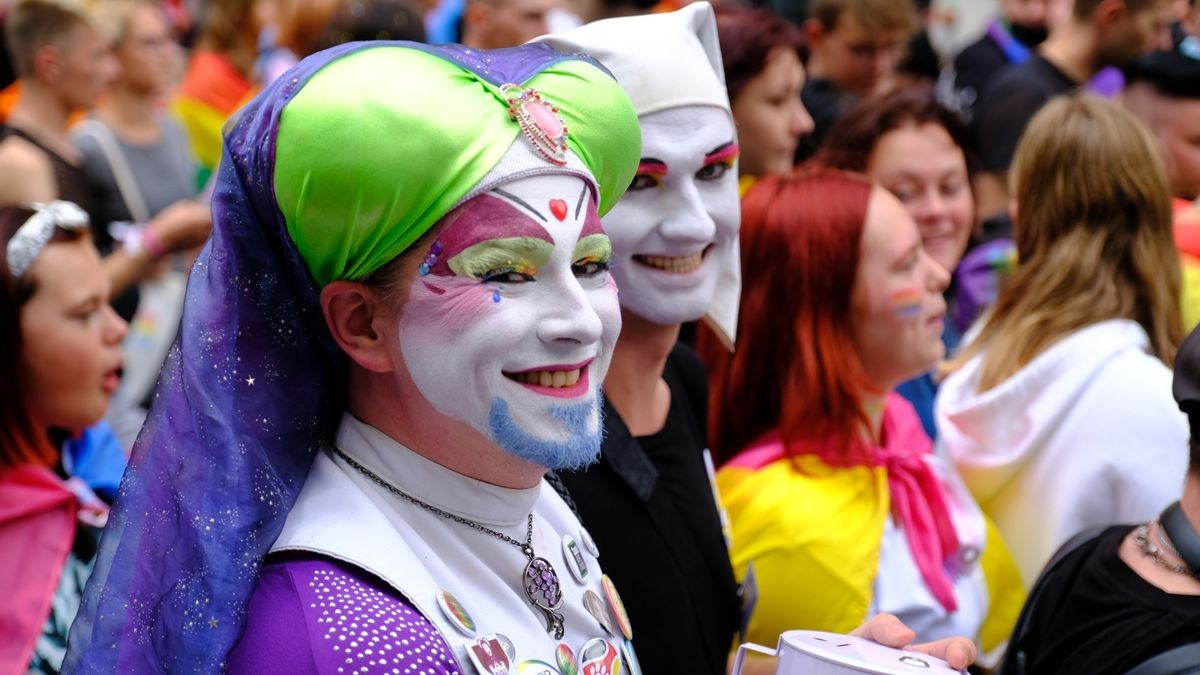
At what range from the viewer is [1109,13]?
220 inches

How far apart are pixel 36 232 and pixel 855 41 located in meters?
4.27

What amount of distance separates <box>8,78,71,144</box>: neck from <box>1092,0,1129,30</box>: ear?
424 cm

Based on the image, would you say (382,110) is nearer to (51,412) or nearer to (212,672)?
(212,672)

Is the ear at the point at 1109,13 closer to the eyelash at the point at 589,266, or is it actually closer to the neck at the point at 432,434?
the eyelash at the point at 589,266

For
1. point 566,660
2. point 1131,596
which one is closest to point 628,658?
point 566,660

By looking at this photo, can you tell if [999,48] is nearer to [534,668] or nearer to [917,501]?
[917,501]

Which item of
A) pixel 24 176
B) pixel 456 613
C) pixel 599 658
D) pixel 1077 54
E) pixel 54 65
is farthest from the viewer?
pixel 1077 54

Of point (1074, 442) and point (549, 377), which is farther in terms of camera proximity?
point (1074, 442)

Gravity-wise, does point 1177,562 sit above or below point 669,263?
below

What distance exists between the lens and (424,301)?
5.58 ft

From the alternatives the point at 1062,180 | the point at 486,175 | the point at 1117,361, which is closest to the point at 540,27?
the point at 1062,180

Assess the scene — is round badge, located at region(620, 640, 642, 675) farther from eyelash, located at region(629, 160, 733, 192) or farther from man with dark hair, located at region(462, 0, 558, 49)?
man with dark hair, located at region(462, 0, 558, 49)

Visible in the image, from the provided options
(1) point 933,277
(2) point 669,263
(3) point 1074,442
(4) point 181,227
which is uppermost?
(2) point 669,263

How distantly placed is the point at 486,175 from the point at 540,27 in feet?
12.8
